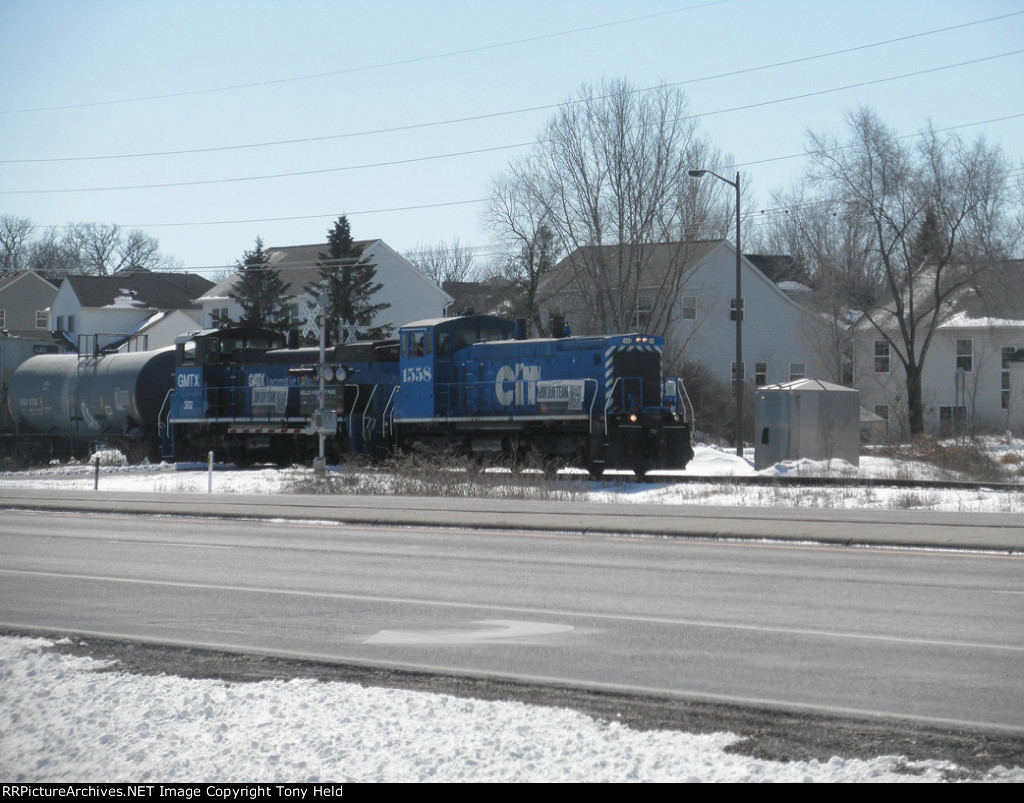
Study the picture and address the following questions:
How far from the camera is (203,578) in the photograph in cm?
1179

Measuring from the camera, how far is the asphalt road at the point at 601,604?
7.16 meters

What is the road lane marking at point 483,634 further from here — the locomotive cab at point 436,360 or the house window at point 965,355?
the house window at point 965,355

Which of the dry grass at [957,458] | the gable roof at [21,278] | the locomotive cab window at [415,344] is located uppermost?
the gable roof at [21,278]

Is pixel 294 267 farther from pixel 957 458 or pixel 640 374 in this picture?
pixel 957 458

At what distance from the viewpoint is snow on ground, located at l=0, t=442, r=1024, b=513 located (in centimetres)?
1986

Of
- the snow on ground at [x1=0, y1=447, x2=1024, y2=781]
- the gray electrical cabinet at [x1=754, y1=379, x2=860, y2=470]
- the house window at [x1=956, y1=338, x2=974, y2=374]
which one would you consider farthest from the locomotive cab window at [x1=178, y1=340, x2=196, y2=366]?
the house window at [x1=956, y1=338, x2=974, y2=374]

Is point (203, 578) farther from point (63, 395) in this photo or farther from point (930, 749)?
point (63, 395)

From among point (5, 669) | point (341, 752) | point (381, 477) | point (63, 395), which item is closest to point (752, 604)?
point (341, 752)

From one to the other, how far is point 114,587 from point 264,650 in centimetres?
400

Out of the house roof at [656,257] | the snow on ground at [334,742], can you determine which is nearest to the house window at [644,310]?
the house roof at [656,257]

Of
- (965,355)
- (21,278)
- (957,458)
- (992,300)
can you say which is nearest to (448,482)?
(957,458)

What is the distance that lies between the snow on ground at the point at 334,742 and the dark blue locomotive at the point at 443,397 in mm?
19493

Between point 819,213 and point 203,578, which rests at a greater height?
point 819,213

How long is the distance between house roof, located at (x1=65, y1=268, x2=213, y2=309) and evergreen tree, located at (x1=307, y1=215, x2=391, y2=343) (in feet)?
52.8
